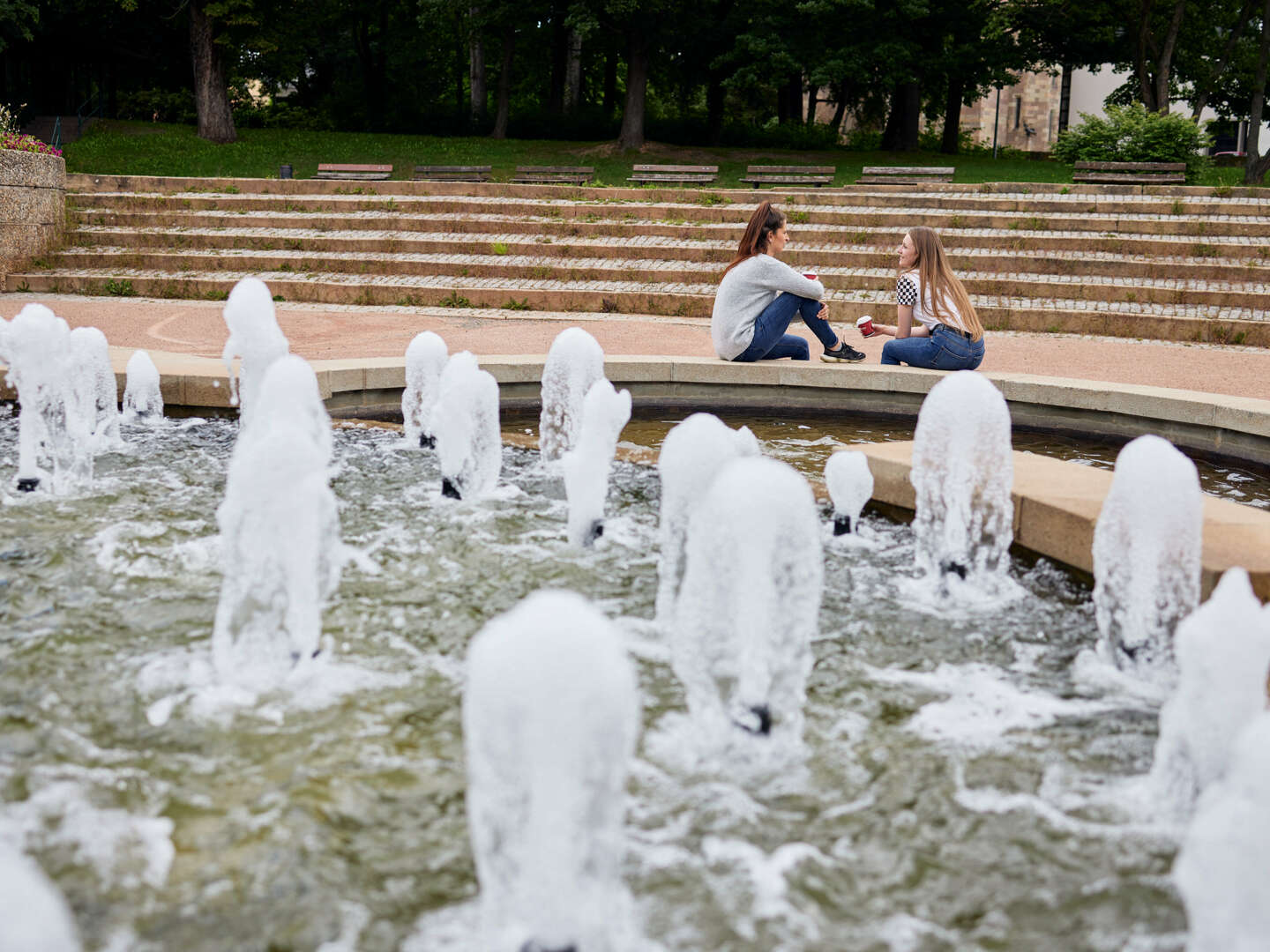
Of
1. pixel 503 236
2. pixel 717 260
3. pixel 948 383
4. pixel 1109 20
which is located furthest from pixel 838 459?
pixel 1109 20

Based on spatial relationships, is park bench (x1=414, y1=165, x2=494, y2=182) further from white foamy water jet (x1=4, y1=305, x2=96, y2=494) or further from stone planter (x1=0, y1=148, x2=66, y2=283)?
white foamy water jet (x1=4, y1=305, x2=96, y2=494)

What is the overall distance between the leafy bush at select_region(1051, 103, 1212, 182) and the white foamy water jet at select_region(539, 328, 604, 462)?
15.6m

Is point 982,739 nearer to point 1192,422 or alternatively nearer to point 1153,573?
point 1153,573

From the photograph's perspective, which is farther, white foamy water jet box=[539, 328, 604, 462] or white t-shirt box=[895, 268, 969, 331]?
white t-shirt box=[895, 268, 969, 331]

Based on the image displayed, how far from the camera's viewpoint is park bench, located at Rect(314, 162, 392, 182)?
67.5ft

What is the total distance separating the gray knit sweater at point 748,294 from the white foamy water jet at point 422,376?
192cm

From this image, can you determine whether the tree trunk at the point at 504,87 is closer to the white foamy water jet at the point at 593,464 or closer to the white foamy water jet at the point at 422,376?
the white foamy water jet at the point at 422,376

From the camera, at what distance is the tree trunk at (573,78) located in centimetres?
3622

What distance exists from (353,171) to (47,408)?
16424 mm

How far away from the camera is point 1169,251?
13445mm

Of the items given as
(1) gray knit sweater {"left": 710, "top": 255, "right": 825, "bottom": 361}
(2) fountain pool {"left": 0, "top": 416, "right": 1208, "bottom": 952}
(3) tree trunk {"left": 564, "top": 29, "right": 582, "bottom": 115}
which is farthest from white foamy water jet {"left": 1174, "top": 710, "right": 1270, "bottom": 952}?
(3) tree trunk {"left": 564, "top": 29, "right": 582, "bottom": 115}

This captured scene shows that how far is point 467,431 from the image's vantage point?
5492mm

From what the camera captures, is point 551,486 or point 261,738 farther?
point 551,486

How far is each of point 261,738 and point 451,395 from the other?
2.56 m
